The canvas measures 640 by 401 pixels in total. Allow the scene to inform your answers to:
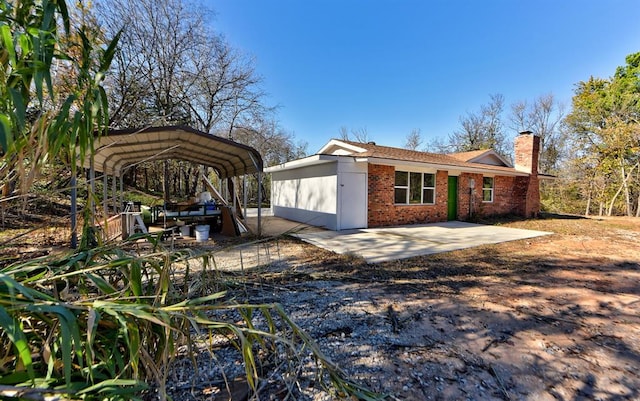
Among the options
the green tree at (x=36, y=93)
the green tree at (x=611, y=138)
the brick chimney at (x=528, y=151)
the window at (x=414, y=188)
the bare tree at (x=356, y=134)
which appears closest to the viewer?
the green tree at (x=36, y=93)

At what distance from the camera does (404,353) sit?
89.2 inches

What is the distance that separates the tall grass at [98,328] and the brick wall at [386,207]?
864 centimetres

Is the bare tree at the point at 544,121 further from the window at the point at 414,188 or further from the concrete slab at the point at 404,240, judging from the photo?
the concrete slab at the point at 404,240

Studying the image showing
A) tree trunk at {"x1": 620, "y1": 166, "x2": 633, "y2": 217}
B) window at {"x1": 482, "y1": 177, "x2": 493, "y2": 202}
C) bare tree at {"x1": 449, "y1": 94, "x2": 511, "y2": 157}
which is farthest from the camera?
bare tree at {"x1": 449, "y1": 94, "x2": 511, "y2": 157}

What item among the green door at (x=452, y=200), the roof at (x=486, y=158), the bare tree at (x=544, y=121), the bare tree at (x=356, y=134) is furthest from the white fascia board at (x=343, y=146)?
the bare tree at (x=544, y=121)

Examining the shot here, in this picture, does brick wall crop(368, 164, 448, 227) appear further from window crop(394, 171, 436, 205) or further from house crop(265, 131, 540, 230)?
window crop(394, 171, 436, 205)

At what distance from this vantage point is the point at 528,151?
1330 centimetres

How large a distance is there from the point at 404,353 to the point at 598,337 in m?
2.04

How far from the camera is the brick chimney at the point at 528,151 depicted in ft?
43.2

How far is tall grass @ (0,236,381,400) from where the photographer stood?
2.97ft

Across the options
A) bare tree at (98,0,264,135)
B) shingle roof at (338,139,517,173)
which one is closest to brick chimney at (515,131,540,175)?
shingle roof at (338,139,517,173)

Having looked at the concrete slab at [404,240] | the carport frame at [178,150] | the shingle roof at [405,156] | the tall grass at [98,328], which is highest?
the shingle roof at [405,156]

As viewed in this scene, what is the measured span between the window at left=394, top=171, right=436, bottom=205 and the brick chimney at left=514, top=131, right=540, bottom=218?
6047mm

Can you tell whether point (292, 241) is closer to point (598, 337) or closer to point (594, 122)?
point (598, 337)
